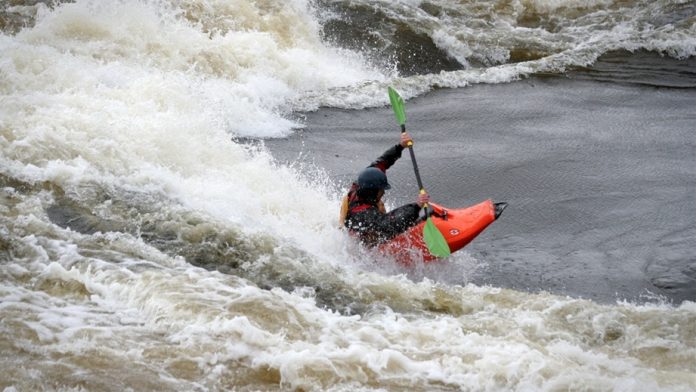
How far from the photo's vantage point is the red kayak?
692 cm

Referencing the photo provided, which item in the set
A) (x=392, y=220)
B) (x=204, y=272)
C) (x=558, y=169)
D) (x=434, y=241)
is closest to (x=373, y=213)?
(x=392, y=220)

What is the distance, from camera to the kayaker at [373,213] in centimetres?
689

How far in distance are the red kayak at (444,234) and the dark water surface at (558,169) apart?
32cm

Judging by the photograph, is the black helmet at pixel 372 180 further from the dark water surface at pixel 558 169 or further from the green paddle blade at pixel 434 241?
the dark water surface at pixel 558 169

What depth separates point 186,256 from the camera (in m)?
6.36

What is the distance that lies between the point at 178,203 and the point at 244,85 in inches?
165

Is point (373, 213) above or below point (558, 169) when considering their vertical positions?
above

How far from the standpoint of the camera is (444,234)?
6.91 meters

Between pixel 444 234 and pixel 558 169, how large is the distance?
8.02 ft

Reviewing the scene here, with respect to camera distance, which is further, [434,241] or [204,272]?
[434,241]

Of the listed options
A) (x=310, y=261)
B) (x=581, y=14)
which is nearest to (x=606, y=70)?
(x=581, y=14)

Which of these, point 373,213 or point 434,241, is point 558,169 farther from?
point 373,213

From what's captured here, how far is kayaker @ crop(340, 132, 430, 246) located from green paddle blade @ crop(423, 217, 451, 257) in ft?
0.53

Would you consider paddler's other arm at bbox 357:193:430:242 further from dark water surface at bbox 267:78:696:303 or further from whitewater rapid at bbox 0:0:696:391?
dark water surface at bbox 267:78:696:303
